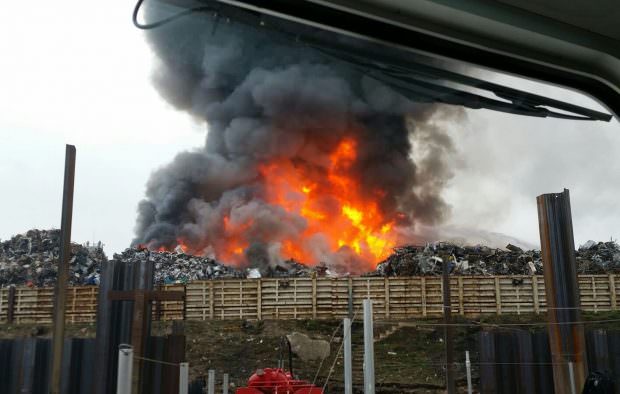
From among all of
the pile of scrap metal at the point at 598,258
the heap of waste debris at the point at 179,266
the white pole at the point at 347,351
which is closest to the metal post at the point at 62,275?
the white pole at the point at 347,351

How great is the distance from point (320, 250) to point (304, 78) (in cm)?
657

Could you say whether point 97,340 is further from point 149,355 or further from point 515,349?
point 515,349

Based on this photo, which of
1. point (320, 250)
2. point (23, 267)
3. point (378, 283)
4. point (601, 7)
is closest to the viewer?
point (601, 7)

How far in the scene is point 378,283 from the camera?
484 inches

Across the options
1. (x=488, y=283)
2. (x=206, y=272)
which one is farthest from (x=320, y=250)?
(x=488, y=283)

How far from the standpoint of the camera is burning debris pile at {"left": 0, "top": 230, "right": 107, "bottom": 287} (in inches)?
524

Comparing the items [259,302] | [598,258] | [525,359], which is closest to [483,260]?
[598,258]

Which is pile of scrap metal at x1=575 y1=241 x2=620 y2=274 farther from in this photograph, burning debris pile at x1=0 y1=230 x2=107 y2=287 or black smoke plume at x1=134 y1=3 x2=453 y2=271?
burning debris pile at x1=0 y1=230 x2=107 y2=287

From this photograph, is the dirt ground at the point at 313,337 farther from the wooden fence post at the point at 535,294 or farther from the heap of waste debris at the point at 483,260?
the heap of waste debris at the point at 483,260

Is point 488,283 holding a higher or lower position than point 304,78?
lower

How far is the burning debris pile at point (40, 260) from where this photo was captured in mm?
13305

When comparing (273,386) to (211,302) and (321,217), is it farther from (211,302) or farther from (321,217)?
(321,217)

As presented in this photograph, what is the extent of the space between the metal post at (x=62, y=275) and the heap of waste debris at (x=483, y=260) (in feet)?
34.4

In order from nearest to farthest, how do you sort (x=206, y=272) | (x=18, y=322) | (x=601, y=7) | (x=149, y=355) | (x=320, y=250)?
1. (x=601, y=7)
2. (x=149, y=355)
3. (x=18, y=322)
4. (x=206, y=272)
5. (x=320, y=250)
